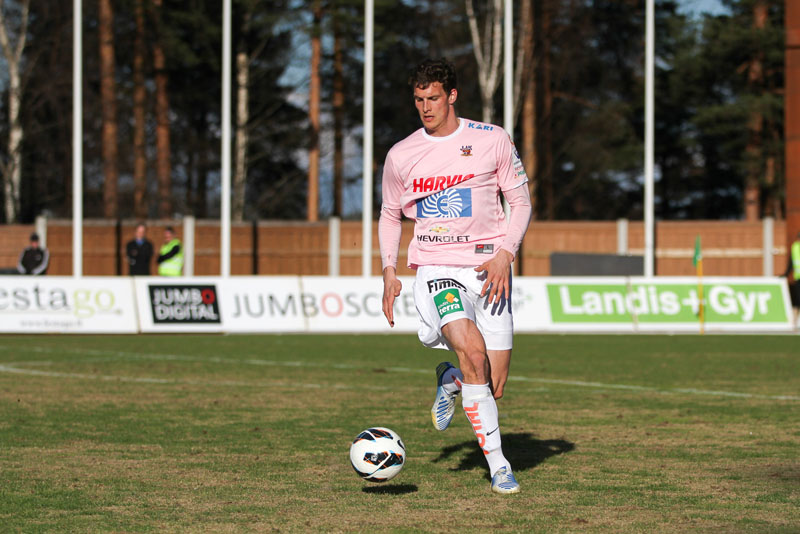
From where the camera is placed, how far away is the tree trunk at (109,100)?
130 ft

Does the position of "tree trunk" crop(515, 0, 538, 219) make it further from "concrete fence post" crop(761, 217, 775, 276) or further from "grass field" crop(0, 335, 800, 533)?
"grass field" crop(0, 335, 800, 533)

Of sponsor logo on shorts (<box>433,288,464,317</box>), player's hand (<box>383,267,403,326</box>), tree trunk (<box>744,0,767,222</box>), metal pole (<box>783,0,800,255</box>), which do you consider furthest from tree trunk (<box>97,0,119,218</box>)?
sponsor logo on shorts (<box>433,288,464,317</box>)

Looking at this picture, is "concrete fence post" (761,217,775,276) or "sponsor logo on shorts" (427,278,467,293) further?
"concrete fence post" (761,217,775,276)

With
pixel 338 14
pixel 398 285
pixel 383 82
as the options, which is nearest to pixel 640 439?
pixel 398 285

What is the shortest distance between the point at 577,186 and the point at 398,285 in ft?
150

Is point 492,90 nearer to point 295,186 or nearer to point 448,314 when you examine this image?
point 295,186

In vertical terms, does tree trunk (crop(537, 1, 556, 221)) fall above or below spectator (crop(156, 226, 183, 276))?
above

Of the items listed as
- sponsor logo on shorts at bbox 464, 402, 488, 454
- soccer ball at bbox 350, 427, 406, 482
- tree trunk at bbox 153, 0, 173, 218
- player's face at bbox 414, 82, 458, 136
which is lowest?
soccer ball at bbox 350, 427, 406, 482

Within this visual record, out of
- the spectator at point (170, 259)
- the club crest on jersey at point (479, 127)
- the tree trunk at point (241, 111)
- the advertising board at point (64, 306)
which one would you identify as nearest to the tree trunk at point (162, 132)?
the tree trunk at point (241, 111)

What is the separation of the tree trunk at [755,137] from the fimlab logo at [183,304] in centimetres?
2880

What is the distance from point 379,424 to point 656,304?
14439 millimetres

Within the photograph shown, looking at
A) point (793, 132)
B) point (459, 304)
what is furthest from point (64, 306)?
point (793, 132)

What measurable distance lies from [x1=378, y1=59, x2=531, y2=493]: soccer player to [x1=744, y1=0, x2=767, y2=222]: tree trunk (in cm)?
4089

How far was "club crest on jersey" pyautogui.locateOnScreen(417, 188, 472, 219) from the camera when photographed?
658 cm
